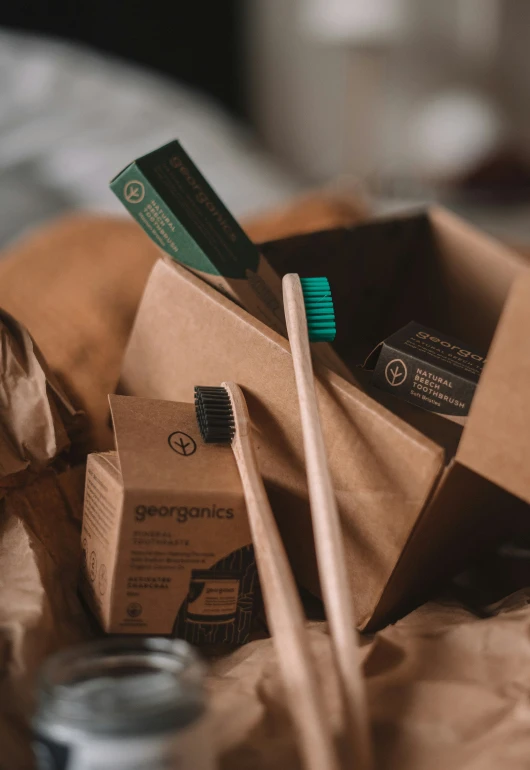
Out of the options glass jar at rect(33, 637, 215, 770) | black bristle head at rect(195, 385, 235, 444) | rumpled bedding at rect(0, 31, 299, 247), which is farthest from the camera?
rumpled bedding at rect(0, 31, 299, 247)

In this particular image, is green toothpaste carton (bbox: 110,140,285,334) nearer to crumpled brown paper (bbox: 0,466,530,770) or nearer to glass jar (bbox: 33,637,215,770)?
crumpled brown paper (bbox: 0,466,530,770)

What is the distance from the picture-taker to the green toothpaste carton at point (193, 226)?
705mm

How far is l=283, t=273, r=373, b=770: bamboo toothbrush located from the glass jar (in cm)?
9

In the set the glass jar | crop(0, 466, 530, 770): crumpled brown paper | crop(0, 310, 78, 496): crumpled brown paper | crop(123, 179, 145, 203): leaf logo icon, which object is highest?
crop(123, 179, 145, 203): leaf logo icon

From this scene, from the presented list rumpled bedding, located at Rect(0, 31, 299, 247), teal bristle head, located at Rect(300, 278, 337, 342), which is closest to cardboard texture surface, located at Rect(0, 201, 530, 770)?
teal bristle head, located at Rect(300, 278, 337, 342)

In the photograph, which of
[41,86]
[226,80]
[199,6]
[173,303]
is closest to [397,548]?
[173,303]

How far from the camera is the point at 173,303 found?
719 mm

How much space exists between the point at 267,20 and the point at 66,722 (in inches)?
130

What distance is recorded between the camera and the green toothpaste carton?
71 cm

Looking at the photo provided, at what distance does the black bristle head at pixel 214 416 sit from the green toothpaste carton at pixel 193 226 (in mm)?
108

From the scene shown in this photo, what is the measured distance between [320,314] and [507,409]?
21 cm

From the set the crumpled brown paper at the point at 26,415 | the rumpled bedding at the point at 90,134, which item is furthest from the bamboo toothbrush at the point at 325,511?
the rumpled bedding at the point at 90,134

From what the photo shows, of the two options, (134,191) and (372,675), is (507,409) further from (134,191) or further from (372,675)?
(134,191)

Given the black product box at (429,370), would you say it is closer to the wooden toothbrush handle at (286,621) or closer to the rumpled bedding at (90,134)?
the wooden toothbrush handle at (286,621)
